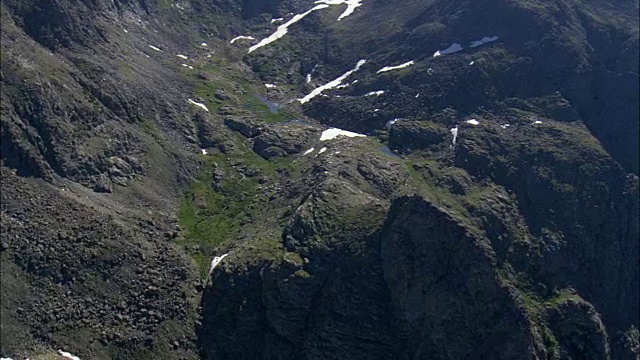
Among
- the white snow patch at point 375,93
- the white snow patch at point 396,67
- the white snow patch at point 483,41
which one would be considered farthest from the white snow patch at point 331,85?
the white snow patch at point 483,41

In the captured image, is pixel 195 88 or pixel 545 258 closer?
pixel 545 258

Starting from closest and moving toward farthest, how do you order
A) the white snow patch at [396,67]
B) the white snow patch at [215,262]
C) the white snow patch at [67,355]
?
the white snow patch at [67,355] < the white snow patch at [215,262] < the white snow patch at [396,67]

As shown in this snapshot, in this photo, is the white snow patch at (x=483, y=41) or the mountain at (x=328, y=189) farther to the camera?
the white snow patch at (x=483, y=41)

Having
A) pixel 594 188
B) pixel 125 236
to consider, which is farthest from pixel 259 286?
pixel 594 188

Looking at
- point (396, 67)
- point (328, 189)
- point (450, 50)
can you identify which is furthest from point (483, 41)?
point (328, 189)

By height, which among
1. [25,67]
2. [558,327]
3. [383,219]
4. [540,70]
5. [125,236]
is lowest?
[558,327]

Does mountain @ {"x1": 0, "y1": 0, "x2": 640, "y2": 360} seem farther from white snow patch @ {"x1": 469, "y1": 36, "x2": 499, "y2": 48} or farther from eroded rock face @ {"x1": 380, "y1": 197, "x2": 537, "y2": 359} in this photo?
white snow patch @ {"x1": 469, "y1": 36, "x2": 499, "y2": 48}

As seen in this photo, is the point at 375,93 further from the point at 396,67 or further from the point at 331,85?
the point at 331,85

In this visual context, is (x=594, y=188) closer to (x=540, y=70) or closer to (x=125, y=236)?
(x=540, y=70)

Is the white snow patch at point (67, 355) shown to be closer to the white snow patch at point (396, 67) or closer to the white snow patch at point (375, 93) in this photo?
the white snow patch at point (375, 93)
